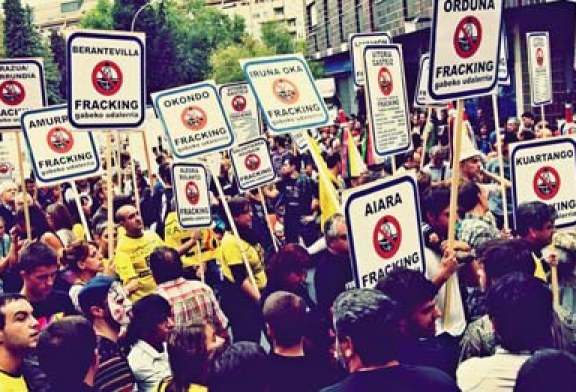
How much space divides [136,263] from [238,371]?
3777 mm

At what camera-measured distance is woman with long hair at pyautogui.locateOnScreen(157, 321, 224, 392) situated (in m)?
4.35

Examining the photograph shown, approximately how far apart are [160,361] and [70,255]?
2.03m

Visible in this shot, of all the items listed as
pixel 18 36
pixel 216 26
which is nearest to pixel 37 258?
pixel 18 36

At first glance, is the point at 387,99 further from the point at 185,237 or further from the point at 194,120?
the point at 185,237

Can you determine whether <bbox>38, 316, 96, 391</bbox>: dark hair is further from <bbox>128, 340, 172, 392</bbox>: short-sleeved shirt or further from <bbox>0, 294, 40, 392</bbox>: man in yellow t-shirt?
<bbox>128, 340, 172, 392</bbox>: short-sleeved shirt

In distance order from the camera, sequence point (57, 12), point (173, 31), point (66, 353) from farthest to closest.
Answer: point (57, 12) < point (173, 31) < point (66, 353)

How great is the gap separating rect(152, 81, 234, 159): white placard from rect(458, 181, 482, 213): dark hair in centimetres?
265

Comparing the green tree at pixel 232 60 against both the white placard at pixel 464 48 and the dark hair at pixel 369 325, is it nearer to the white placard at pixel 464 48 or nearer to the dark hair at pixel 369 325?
the white placard at pixel 464 48

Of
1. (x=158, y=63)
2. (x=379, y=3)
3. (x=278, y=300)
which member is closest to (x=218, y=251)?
(x=278, y=300)

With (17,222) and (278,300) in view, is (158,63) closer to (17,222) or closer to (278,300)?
(17,222)

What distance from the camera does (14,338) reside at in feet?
15.2

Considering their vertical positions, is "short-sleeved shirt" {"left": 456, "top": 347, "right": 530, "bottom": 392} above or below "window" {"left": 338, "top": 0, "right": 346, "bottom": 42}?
below

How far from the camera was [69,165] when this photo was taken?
8594 mm

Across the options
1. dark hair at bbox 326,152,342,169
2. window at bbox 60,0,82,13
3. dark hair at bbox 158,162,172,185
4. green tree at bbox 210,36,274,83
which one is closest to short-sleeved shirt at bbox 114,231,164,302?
dark hair at bbox 326,152,342,169
